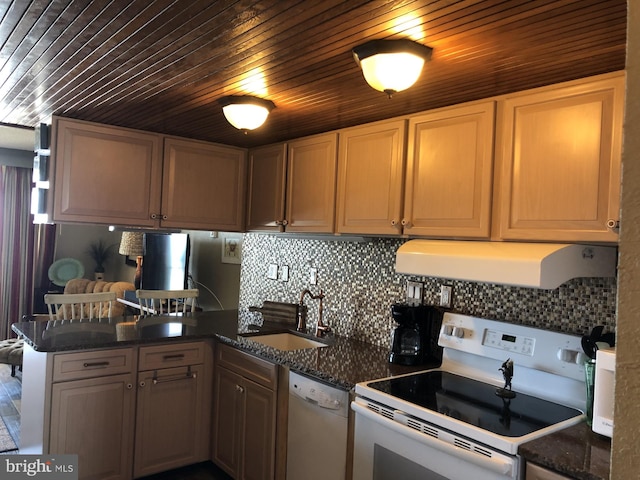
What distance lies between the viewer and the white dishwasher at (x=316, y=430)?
7.00ft

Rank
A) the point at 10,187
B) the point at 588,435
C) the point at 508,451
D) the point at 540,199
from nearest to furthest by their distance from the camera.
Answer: the point at 508,451, the point at 588,435, the point at 540,199, the point at 10,187

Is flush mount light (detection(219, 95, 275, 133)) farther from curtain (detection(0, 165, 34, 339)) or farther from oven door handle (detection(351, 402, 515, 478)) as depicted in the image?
curtain (detection(0, 165, 34, 339))

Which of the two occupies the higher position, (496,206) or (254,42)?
(254,42)

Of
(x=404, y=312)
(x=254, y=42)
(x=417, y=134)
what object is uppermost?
(x=254, y=42)

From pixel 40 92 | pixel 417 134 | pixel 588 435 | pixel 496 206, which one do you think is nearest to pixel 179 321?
pixel 40 92

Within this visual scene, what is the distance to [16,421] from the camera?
3725 mm

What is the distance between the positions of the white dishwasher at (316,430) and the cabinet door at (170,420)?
79 centimetres

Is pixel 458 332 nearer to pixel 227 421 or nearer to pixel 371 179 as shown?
pixel 371 179

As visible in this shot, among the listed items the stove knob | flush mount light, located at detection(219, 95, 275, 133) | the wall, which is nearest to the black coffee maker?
the stove knob

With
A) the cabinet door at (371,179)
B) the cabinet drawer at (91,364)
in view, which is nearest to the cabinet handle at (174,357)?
the cabinet drawer at (91,364)

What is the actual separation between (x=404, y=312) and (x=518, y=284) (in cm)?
75

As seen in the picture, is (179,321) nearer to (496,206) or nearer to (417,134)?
(417,134)

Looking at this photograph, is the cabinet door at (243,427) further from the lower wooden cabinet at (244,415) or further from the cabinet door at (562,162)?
the cabinet door at (562,162)

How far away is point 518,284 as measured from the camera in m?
1.73
